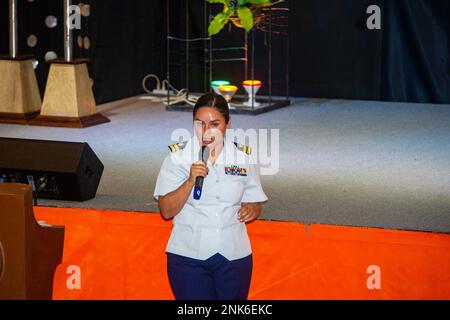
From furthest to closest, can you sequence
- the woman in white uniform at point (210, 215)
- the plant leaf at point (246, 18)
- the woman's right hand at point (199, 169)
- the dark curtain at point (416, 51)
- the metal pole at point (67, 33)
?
the dark curtain at point (416, 51) → the plant leaf at point (246, 18) → the metal pole at point (67, 33) → the woman in white uniform at point (210, 215) → the woman's right hand at point (199, 169)

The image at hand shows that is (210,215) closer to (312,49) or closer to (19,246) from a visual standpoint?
(19,246)

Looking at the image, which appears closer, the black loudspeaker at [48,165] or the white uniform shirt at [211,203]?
the white uniform shirt at [211,203]

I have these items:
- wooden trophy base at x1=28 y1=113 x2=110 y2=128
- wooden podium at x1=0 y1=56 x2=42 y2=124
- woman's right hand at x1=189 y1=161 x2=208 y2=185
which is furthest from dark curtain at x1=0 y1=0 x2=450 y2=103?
woman's right hand at x1=189 y1=161 x2=208 y2=185

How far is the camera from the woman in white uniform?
8.53 ft

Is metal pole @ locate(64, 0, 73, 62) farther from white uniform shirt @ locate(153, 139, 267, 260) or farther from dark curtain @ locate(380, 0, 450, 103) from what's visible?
white uniform shirt @ locate(153, 139, 267, 260)

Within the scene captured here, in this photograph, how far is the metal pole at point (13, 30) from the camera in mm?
5652

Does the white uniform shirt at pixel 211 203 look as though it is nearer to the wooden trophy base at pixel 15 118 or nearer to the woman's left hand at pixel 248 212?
the woman's left hand at pixel 248 212

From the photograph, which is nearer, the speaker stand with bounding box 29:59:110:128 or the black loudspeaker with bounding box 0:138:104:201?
the black loudspeaker with bounding box 0:138:104:201

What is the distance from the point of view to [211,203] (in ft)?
8.73

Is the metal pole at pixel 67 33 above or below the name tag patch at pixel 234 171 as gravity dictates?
above

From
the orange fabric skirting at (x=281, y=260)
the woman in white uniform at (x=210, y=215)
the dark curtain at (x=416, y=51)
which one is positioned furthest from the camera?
the dark curtain at (x=416, y=51)

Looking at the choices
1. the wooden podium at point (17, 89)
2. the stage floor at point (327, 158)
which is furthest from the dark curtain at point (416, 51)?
the wooden podium at point (17, 89)

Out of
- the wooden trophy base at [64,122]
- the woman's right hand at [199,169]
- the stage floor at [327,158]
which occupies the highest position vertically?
the woman's right hand at [199,169]

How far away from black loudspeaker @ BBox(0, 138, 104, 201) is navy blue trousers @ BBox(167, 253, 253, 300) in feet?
3.25
